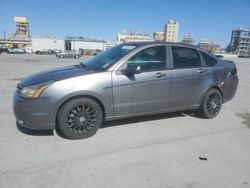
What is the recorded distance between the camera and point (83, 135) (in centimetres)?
384

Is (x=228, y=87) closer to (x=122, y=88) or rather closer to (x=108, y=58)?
(x=122, y=88)

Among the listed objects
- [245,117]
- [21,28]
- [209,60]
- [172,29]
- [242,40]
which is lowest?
[245,117]

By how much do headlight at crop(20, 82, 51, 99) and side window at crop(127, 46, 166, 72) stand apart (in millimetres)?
1534

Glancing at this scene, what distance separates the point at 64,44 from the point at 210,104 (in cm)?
8235

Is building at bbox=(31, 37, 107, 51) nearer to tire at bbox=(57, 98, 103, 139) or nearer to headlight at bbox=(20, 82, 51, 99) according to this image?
tire at bbox=(57, 98, 103, 139)

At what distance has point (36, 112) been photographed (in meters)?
3.49

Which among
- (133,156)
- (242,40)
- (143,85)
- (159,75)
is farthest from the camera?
(242,40)

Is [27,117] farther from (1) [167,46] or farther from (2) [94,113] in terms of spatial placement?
(1) [167,46]

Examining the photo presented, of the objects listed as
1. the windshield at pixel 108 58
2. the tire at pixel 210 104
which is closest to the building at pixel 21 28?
the windshield at pixel 108 58

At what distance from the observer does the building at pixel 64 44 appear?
7850 cm

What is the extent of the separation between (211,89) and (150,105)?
1.66 meters

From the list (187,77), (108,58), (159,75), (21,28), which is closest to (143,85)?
(159,75)

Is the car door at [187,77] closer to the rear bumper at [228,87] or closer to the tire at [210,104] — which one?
the tire at [210,104]

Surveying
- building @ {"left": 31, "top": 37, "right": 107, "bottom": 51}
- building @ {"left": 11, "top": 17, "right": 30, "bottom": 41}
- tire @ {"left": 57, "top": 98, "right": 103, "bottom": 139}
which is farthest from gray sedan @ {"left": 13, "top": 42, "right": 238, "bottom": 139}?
building @ {"left": 11, "top": 17, "right": 30, "bottom": 41}
